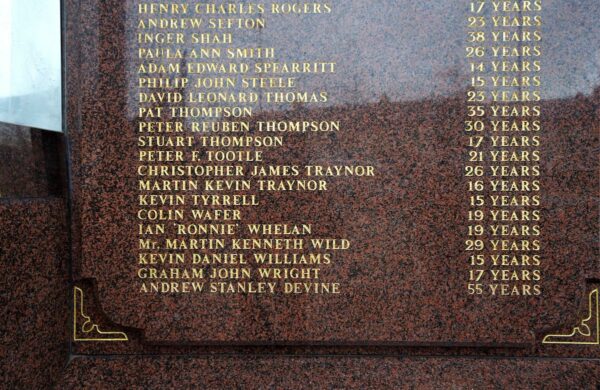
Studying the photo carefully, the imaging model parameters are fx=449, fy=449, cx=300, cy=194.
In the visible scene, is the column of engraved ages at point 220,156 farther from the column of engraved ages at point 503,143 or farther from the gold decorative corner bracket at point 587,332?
the gold decorative corner bracket at point 587,332

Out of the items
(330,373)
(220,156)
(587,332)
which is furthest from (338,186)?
(587,332)

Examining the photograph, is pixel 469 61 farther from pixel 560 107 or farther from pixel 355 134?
pixel 355 134

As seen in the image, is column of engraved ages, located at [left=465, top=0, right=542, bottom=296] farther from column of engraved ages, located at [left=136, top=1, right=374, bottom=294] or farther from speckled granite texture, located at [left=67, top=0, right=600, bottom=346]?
column of engraved ages, located at [left=136, top=1, right=374, bottom=294]

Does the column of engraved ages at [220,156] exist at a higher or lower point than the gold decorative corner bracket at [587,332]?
higher

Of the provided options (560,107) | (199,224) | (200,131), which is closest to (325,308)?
(199,224)

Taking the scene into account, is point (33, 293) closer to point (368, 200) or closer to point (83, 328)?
point (83, 328)

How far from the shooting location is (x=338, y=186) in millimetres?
3035

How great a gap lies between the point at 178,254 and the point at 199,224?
9.8 inches

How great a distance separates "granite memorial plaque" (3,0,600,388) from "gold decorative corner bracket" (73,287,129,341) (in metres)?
0.11

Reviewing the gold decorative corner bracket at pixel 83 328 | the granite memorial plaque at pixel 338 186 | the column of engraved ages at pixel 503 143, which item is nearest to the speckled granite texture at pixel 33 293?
the gold decorative corner bracket at pixel 83 328

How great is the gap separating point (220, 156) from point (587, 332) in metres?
2.75

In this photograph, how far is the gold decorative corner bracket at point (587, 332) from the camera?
3.01 m

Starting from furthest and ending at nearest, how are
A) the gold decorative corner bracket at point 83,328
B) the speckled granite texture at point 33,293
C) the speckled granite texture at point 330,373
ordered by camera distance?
1. the gold decorative corner bracket at point 83,328
2. the speckled granite texture at point 330,373
3. the speckled granite texture at point 33,293

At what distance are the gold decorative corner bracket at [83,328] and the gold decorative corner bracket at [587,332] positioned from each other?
298 centimetres
